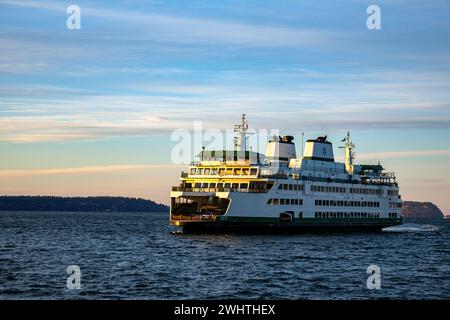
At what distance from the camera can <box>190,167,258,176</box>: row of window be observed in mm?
81875

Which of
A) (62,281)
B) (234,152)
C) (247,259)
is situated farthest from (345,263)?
(234,152)

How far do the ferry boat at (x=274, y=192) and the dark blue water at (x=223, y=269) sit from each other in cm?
271

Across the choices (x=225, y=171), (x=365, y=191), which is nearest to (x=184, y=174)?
(x=225, y=171)

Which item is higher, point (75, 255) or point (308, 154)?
point (308, 154)

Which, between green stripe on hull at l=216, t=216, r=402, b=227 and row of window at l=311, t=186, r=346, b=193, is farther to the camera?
row of window at l=311, t=186, r=346, b=193

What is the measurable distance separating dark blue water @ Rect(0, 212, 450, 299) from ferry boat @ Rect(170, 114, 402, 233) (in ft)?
8.90

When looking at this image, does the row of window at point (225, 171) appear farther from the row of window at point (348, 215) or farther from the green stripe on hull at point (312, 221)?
the row of window at point (348, 215)

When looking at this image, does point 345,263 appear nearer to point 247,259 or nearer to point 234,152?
point 247,259

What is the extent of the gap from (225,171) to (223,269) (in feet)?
110

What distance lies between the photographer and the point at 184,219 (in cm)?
7750

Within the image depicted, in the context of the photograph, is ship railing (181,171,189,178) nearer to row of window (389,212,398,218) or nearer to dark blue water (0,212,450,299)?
dark blue water (0,212,450,299)

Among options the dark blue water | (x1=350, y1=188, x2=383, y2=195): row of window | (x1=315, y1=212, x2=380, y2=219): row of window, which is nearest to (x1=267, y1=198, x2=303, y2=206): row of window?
(x1=315, y1=212, x2=380, y2=219): row of window
